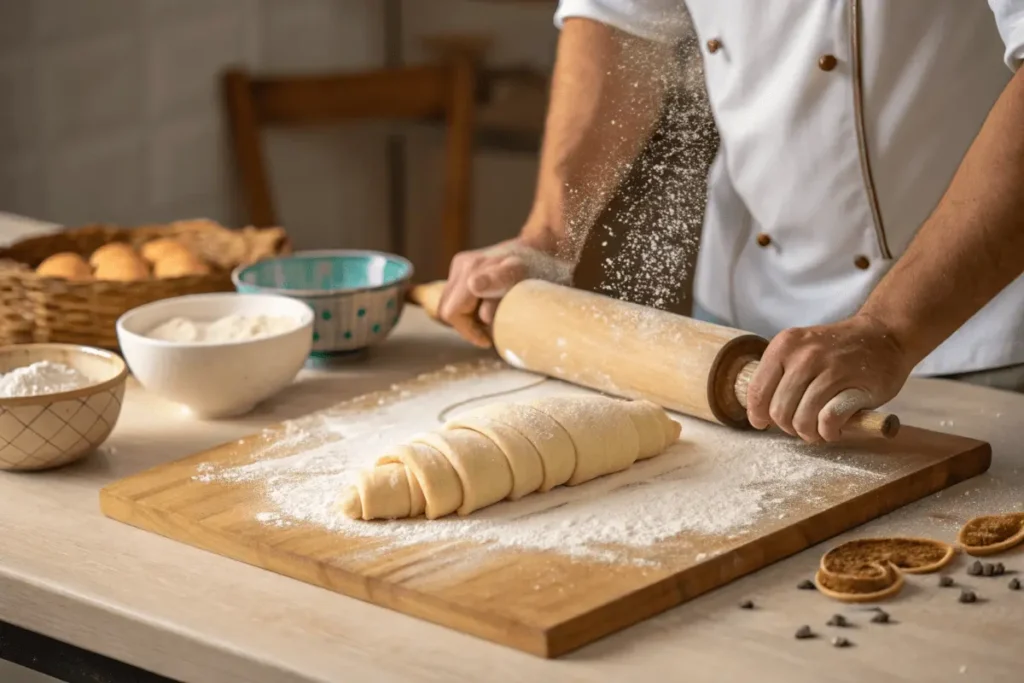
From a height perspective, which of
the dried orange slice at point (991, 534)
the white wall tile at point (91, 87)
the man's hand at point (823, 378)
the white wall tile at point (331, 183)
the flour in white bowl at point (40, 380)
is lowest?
the white wall tile at point (331, 183)

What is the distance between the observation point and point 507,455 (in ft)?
4.08

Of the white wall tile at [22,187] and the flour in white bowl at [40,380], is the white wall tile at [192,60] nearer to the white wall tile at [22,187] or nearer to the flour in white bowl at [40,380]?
the white wall tile at [22,187]

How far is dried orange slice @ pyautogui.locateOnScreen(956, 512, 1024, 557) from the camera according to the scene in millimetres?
1152

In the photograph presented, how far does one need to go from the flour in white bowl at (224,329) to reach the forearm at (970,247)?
0.66 meters

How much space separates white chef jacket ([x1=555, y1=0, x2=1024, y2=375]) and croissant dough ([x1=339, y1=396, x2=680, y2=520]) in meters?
0.42

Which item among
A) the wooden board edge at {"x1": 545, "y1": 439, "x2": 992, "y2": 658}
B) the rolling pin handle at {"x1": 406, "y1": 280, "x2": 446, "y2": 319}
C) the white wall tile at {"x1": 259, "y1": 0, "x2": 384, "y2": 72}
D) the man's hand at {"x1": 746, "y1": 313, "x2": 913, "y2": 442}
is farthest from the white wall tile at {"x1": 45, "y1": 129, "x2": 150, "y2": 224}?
the wooden board edge at {"x1": 545, "y1": 439, "x2": 992, "y2": 658}

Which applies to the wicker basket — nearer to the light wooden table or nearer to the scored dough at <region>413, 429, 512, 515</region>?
the light wooden table

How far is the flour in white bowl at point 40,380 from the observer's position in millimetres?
1352

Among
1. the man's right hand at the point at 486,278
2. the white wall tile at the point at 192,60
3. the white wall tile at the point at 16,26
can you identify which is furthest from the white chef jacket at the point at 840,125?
the white wall tile at the point at 192,60

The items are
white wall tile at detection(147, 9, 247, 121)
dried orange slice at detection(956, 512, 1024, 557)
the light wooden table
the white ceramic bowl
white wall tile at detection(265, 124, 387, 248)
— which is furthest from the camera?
white wall tile at detection(265, 124, 387, 248)

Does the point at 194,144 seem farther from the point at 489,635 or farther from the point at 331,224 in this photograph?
the point at 489,635

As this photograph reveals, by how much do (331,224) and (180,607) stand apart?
288cm

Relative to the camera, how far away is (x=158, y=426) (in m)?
1.52

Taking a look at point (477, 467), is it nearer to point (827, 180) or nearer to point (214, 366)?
point (214, 366)
